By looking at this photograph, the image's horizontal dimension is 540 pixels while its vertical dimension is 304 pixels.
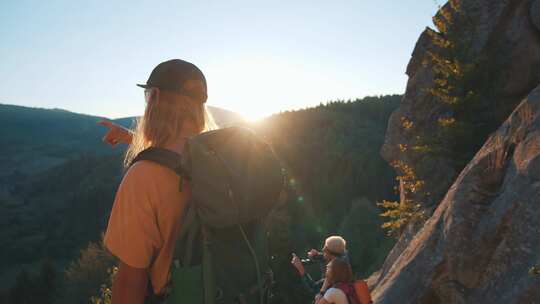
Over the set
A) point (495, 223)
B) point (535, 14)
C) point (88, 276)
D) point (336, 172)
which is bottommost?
point (88, 276)

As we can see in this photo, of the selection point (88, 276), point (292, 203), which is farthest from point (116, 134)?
point (292, 203)

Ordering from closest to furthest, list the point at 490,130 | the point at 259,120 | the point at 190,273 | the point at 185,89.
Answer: the point at 190,273 → the point at 185,89 → the point at 490,130 → the point at 259,120

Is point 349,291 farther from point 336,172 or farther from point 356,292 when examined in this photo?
point 336,172

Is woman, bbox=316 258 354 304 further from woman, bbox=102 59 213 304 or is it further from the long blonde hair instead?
the long blonde hair

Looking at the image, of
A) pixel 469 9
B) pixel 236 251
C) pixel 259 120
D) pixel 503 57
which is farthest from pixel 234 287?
pixel 259 120

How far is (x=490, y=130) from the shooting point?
334 inches

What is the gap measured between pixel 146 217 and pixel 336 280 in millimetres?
3244

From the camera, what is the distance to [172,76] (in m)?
1.95

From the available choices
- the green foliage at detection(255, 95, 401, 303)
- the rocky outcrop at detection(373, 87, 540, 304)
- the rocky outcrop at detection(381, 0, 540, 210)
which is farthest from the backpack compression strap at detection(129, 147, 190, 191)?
the green foliage at detection(255, 95, 401, 303)

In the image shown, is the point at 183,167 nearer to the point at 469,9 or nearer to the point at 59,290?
the point at 469,9

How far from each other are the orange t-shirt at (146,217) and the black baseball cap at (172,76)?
0.39 m

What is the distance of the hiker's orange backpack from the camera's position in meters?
4.34

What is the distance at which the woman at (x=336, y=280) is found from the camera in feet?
14.1

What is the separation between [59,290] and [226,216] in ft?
147
